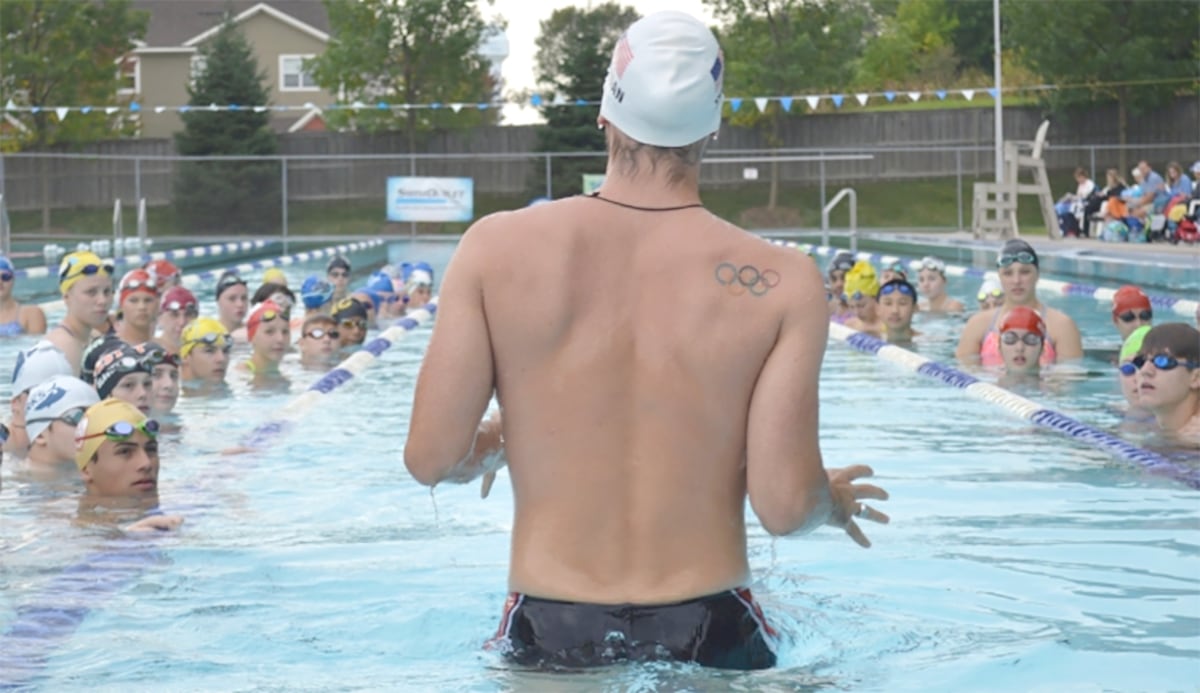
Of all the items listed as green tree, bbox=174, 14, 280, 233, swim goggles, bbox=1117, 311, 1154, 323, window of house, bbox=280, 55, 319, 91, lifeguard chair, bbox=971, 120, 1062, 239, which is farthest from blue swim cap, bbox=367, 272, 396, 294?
window of house, bbox=280, 55, 319, 91

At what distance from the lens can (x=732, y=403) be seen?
2.94m

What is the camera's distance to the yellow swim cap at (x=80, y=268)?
9.80m

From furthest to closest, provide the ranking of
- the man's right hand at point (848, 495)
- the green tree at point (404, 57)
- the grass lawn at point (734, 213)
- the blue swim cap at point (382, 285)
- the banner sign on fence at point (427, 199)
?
the green tree at point (404, 57) → the grass lawn at point (734, 213) → the banner sign on fence at point (427, 199) → the blue swim cap at point (382, 285) → the man's right hand at point (848, 495)

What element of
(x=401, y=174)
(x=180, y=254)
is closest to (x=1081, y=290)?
(x=180, y=254)

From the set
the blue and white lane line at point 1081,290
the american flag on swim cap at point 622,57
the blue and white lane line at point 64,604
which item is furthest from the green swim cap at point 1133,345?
the american flag on swim cap at point 622,57

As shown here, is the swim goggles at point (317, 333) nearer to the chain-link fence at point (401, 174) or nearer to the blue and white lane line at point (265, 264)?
the blue and white lane line at point (265, 264)

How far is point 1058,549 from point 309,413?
5048 millimetres

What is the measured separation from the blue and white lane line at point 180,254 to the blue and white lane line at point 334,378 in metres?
8.23

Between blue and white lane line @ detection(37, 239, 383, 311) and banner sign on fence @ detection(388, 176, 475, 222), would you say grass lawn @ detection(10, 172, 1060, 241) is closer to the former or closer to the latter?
banner sign on fence @ detection(388, 176, 475, 222)

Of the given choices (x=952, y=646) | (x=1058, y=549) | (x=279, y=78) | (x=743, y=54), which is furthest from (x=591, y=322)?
(x=279, y=78)

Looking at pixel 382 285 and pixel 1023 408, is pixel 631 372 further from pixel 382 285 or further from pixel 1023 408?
pixel 382 285

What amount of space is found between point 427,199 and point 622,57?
109ft

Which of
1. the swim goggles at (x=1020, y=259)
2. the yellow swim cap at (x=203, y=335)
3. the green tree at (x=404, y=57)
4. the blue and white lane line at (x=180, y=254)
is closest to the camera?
the yellow swim cap at (x=203, y=335)

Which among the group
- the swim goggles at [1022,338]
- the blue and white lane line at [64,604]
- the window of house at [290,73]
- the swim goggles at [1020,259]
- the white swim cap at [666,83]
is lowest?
the blue and white lane line at [64,604]
